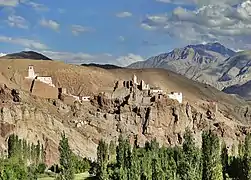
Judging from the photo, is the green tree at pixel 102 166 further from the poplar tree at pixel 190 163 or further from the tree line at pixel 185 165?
the poplar tree at pixel 190 163

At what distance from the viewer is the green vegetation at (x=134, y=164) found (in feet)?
246

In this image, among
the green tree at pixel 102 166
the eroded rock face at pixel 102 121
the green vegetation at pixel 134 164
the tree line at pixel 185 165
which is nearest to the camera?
the green vegetation at pixel 134 164

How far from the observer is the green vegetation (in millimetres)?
74938

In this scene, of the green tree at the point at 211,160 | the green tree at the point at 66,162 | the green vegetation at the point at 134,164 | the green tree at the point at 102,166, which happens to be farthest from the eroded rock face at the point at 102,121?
the green tree at the point at 211,160

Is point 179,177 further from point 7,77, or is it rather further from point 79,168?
point 7,77

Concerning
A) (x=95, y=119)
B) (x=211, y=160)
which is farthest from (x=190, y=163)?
(x=95, y=119)

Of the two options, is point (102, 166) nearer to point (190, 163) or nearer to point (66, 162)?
point (66, 162)

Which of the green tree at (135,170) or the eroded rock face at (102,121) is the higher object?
the eroded rock face at (102,121)

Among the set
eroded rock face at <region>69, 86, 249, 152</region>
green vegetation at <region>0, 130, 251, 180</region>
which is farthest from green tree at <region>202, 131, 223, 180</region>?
eroded rock face at <region>69, 86, 249, 152</region>

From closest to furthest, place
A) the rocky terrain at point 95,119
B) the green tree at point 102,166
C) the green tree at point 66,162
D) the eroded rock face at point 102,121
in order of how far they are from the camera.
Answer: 1. the green tree at point 66,162
2. the green tree at point 102,166
3. the eroded rock face at point 102,121
4. the rocky terrain at point 95,119

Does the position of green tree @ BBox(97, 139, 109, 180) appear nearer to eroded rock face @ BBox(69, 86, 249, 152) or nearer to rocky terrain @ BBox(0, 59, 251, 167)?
rocky terrain @ BBox(0, 59, 251, 167)

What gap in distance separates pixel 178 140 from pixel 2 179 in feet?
260

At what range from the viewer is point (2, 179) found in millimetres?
82250

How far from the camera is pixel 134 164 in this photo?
93.3 metres
